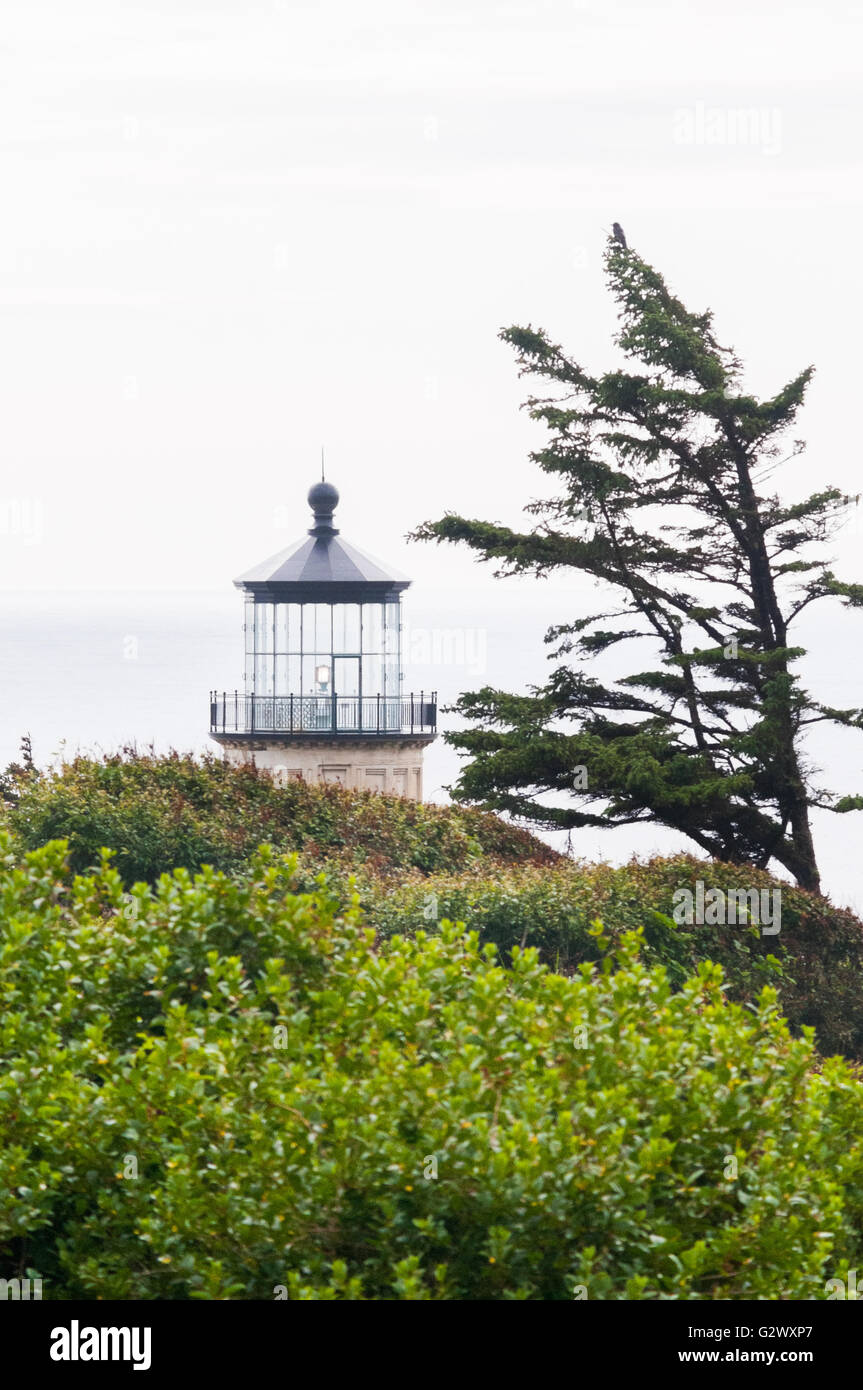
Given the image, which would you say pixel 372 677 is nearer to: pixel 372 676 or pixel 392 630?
pixel 372 676

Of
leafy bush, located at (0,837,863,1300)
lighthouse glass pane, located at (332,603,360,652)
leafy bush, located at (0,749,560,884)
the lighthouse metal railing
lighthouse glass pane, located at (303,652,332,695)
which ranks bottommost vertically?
leafy bush, located at (0,837,863,1300)

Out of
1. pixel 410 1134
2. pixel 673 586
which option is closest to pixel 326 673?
pixel 673 586

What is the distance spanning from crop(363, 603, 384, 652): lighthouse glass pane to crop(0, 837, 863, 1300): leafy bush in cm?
2216

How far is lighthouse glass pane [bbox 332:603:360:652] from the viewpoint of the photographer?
29.2 m

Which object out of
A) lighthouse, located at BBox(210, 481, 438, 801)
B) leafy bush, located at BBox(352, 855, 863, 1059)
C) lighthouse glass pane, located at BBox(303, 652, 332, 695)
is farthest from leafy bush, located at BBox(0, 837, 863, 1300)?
lighthouse glass pane, located at BBox(303, 652, 332, 695)

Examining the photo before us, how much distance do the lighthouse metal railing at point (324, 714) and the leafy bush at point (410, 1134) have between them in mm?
21534

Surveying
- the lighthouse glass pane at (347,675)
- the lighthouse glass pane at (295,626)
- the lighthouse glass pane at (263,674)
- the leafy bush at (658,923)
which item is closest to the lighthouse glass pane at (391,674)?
the lighthouse glass pane at (347,675)

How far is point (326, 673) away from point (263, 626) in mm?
1373

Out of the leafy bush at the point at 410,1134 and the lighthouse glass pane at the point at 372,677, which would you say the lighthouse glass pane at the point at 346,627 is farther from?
the leafy bush at the point at 410,1134

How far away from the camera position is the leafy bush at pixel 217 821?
1820cm

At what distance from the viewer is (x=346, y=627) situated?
96.1 feet

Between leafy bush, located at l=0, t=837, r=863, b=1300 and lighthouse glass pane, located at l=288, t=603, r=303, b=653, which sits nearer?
leafy bush, located at l=0, t=837, r=863, b=1300

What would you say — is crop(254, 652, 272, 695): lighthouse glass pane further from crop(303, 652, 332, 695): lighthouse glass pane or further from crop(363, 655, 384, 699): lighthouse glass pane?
crop(363, 655, 384, 699): lighthouse glass pane

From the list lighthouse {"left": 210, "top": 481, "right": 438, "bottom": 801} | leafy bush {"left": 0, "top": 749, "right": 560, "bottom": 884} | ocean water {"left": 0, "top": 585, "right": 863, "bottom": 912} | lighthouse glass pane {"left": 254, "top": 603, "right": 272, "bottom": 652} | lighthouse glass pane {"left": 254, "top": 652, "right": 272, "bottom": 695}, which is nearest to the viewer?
leafy bush {"left": 0, "top": 749, "right": 560, "bottom": 884}
